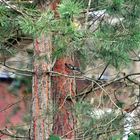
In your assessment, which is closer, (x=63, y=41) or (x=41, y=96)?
(x=63, y=41)

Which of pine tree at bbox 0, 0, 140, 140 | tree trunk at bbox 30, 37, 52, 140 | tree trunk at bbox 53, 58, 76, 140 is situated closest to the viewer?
pine tree at bbox 0, 0, 140, 140

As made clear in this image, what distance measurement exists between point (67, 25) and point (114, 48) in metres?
0.52

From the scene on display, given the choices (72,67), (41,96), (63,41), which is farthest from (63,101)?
(63,41)

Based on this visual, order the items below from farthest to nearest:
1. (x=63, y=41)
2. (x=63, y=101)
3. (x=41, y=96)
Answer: (x=63, y=101), (x=41, y=96), (x=63, y=41)

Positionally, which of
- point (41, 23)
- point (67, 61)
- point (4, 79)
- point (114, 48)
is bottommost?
point (4, 79)

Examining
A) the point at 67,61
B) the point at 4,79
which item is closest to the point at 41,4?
the point at 67,61

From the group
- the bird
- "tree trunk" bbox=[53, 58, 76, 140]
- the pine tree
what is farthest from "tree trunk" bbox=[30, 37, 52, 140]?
the bird

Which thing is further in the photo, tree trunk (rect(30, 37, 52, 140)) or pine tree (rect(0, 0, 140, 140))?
tree trunk (rect(30, 37, 52, 140))

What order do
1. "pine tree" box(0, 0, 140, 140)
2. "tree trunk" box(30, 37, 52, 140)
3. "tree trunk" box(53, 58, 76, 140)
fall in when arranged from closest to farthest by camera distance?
"pine tree" box(0, 0, 140, 140), "tree trunk" box(30, 37, 52, 140), "tree trunk" box(53, 58, 76, 140)

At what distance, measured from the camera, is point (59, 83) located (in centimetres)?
485

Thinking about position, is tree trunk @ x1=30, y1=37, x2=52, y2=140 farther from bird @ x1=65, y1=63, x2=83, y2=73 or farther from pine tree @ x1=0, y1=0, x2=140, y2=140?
bird @ x1=65, y1=63, x2=83, y2=73

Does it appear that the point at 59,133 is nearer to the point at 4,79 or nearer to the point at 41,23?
the point at 41,23

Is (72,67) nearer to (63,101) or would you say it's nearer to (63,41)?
(63,101)

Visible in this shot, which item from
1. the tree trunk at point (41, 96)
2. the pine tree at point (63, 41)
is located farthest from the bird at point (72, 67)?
the tree trunk at point (41, 96)
